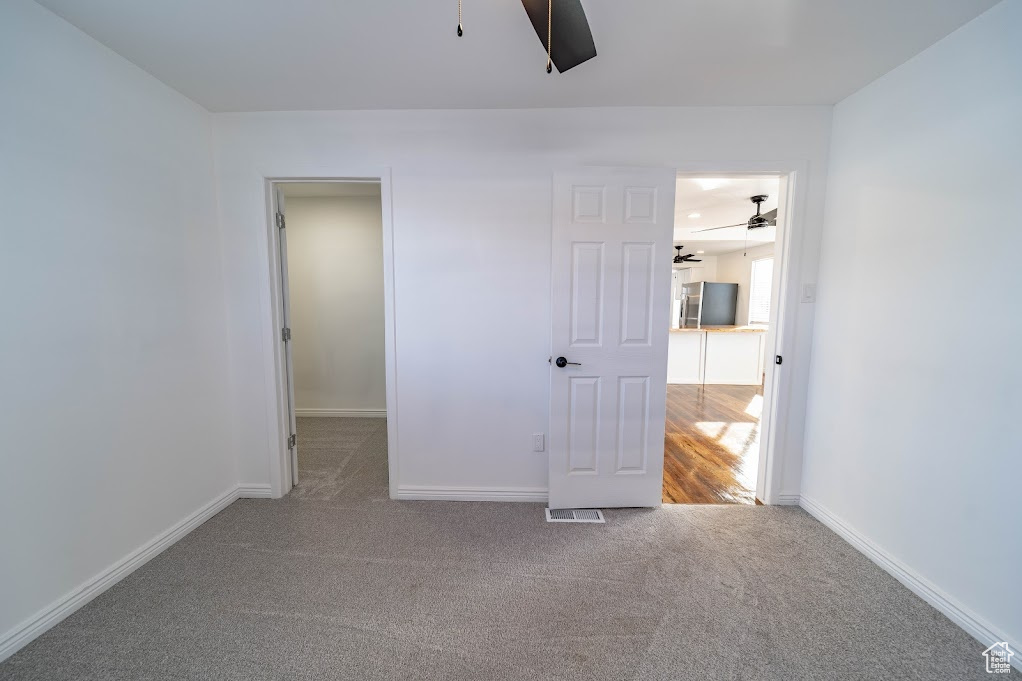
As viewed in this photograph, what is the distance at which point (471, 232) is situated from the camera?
7.22 feet

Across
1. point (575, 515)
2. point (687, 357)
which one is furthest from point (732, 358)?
point (575, 515)

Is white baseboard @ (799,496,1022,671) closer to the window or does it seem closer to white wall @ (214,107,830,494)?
white wall @ (214,107,830,494)

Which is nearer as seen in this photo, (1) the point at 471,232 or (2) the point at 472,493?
(1) the point at 471,232

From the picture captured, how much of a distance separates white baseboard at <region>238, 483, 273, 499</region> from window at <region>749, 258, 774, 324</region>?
8116 millimetres

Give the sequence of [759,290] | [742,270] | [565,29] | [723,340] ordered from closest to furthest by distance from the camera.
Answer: [565,29], [723,340], [759,290], [742,270]

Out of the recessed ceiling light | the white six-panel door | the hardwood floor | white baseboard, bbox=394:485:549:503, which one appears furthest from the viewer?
the recessed ceiling light

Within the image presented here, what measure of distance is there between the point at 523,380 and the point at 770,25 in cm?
204

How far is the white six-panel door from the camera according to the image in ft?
6.83

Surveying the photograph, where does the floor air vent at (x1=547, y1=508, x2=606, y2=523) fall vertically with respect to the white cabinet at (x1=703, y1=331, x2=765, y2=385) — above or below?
below

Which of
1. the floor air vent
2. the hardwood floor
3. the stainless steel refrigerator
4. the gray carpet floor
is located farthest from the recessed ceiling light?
the stainless steel refrigerator

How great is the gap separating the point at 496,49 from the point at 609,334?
1565mm

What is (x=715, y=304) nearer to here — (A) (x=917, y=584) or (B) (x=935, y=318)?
(B) (x=935, y=318)

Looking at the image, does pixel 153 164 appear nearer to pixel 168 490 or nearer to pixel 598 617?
pixel 168 490

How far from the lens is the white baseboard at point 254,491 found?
2.38 meters
